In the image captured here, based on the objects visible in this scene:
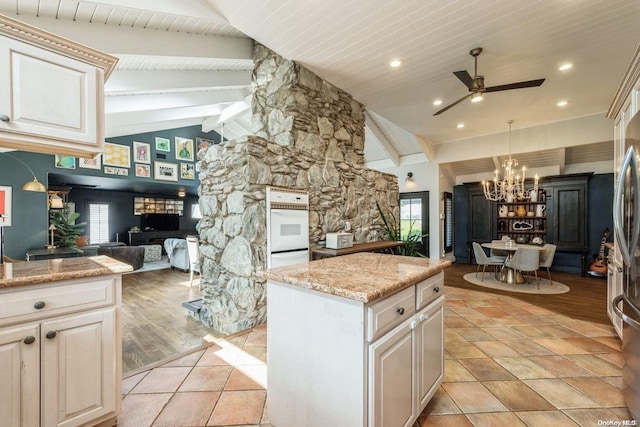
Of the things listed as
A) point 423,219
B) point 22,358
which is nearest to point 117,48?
point 22,358

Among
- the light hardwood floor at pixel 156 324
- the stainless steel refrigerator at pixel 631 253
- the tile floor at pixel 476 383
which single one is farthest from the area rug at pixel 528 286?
the light hardwood floor at pixel 156 324

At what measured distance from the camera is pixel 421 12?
8.36 feet

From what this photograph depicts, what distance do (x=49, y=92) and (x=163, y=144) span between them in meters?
8.00

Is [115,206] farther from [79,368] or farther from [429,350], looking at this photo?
[429,350]

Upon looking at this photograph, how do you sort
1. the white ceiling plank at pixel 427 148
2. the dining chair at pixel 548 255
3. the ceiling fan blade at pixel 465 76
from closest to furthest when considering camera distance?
the ceiling fan blade at pixel 465 76
the dining chair at pixel 548 255
the white ceiling plank at pixel 427 148

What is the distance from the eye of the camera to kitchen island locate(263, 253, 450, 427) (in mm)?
1202

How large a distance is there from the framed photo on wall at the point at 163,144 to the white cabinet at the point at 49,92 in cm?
774

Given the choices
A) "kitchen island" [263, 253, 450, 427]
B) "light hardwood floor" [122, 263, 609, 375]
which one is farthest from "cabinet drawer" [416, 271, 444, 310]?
"light hardwood floor" [122, 263, 609, 375]

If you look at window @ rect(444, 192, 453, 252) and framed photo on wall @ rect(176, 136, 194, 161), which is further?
framed photo on wall @ rect(176, 136, 194, 161)

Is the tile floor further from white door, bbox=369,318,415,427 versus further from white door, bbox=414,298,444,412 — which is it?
white door, bbox=369,318,415,427

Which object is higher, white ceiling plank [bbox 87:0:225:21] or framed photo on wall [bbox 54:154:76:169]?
white ceiling plank [bbox 87:0:225:21]

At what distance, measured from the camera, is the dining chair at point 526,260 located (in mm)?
4789

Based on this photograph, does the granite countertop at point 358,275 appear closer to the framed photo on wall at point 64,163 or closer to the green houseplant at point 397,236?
the green houseplant at point 397,236

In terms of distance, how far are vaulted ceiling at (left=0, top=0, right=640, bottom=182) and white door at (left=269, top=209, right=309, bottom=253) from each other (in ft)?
6.15
